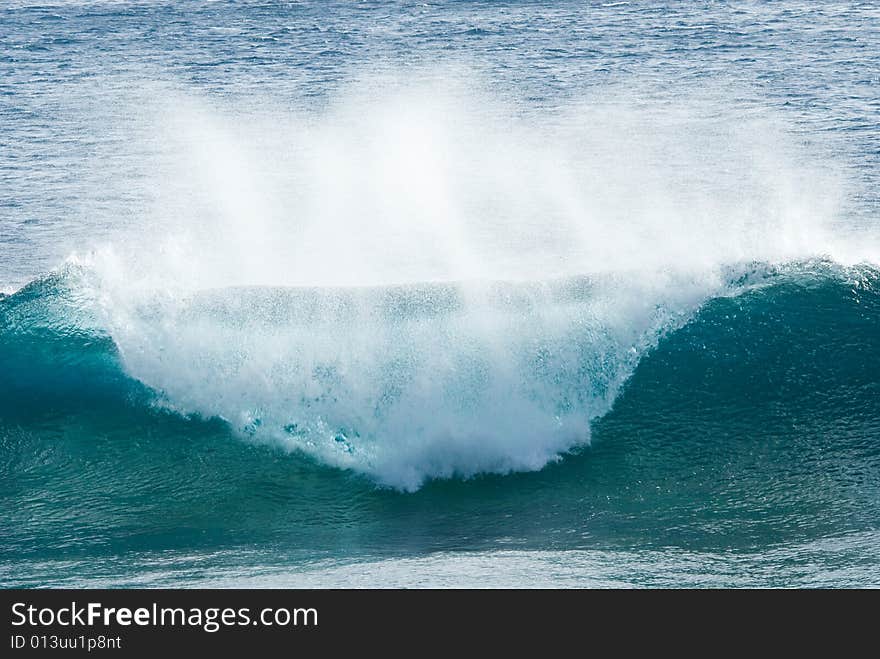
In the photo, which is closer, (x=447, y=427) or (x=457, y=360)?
(x=447, y=427)

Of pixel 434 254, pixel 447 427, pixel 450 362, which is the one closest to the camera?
pixel 447 427

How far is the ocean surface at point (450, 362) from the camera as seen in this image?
11.4 metres

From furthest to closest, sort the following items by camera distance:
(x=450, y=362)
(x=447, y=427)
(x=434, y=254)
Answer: (x=434, y=254) → (x=450, y=362) → (x=447, y=427)

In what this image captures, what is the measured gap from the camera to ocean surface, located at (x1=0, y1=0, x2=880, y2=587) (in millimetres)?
11406

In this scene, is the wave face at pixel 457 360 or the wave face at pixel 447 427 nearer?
the wave face at pixel 447 427

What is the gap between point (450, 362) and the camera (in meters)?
13.5

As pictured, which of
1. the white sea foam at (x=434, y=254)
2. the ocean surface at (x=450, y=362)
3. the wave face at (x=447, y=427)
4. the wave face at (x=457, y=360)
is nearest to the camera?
the ocean surface at (x=450, y=362)

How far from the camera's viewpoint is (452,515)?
39.0ft

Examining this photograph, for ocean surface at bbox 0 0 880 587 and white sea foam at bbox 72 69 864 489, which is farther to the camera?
white sea foam at bbox 72 69 864 489

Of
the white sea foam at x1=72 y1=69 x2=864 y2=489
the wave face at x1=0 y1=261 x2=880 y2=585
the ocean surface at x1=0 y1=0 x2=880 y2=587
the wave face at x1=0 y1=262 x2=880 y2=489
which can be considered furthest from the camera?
the white sea foam at x1=72 y1=69 x2=864 y2=489

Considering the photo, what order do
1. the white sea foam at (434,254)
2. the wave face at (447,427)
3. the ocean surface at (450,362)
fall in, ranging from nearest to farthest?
the ocean surface at (450,362)
the wave face at (447,427)
the white sea foam at (434,254)

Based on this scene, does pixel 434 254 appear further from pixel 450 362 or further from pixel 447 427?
pixel 447 427

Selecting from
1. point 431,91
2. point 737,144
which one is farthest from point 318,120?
point 737,144

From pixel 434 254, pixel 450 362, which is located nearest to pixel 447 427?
pixel 450 362
